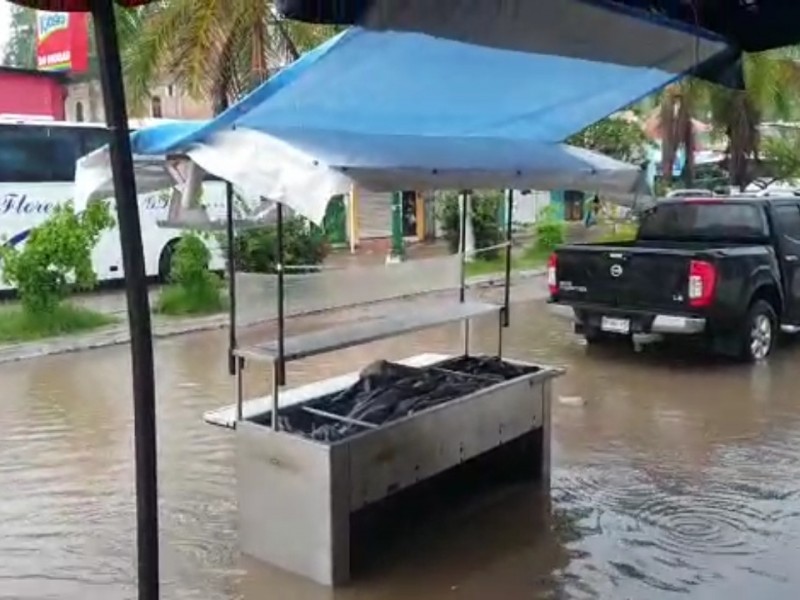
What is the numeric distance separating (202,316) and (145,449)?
36.4ft

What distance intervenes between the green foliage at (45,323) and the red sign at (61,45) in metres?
9.22

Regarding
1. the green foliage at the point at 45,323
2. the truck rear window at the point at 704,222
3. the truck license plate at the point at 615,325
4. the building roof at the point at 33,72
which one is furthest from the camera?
the building roof at the point at 33,72

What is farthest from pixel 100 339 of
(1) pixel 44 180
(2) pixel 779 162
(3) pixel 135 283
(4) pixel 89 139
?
(2) pixel 779 162

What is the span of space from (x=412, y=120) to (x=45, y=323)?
7861mm

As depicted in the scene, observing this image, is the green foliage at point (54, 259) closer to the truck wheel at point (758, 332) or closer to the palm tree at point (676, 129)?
the truck wheel at point (758, 332)

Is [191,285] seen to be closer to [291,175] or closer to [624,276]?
[624,276]

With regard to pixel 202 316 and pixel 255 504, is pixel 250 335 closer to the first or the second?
pixel 255 504

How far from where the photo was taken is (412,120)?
19.8ft

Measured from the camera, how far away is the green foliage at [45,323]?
12.2 m

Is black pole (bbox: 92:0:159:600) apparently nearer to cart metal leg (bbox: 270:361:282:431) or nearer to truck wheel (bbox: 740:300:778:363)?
cart metal leg (bbox: 270:361:282:431)

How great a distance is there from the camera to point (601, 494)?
644 centimetres

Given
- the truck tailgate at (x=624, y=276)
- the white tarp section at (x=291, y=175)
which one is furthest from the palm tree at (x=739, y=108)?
the white tarp section at (x=291, y=175)

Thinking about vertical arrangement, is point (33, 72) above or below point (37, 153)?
above

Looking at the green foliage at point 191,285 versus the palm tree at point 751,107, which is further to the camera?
the palm tree at point 751,107
